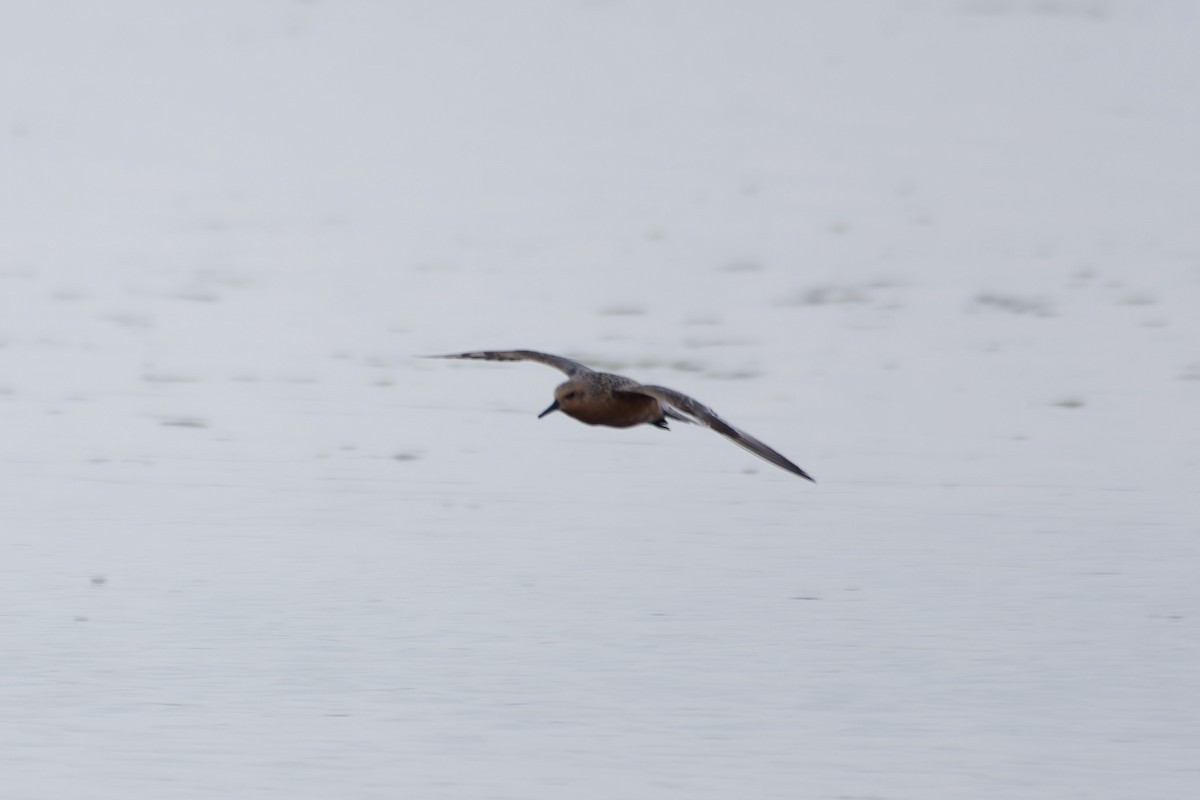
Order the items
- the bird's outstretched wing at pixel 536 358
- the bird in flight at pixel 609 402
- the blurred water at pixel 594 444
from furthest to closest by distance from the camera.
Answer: the bird's outstretched wing at pixel 536 358
the bird in flight at pixel 609 402
the blurred water at pixel 594 444

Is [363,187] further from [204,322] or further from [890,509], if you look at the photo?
[890,509]

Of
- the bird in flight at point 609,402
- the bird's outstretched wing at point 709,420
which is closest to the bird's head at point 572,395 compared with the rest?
the bird in flight at point 609,402

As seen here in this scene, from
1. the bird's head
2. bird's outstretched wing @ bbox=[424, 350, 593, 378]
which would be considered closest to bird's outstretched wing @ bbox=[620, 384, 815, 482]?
the bird's head

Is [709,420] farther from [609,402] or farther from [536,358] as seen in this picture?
[536,358]

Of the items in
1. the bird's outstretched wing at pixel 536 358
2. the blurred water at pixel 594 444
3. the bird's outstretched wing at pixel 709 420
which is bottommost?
the blurred water at pixel 594 444

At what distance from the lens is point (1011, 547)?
847 centimetres

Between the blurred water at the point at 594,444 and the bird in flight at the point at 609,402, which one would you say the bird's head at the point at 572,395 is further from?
the blurred water at the point at 594,444

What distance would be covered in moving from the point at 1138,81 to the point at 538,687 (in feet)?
46.1

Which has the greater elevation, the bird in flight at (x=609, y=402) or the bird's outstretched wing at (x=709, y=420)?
the bird's outstretched wing at (x=709, y=420)

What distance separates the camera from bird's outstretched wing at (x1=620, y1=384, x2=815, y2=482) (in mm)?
6797

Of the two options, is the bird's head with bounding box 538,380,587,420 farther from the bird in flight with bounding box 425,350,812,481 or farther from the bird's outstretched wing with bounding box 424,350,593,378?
the bird's outstretched wing with bounding box 424,350,593,378

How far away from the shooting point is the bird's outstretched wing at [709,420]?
22.3ft

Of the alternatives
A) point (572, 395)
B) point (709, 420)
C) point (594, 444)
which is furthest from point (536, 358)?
point (594, 444)

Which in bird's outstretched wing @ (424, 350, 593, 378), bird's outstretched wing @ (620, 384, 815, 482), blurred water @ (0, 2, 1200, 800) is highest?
bird's outstretched wing @ (620, 384, 815, 482)
